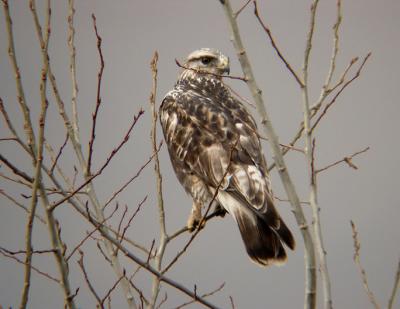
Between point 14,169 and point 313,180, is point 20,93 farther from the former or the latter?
point 313,180

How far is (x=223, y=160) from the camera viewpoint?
13.6 feet

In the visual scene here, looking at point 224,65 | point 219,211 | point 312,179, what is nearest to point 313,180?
point 312,179

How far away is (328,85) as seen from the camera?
332 cm

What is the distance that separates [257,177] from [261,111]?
1425 millimetres

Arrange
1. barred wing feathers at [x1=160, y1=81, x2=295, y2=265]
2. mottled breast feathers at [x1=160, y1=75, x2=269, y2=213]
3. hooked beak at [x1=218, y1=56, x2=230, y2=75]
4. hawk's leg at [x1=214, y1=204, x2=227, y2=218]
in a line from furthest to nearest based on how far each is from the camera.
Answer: hooked beak at [x1=218, y1=56, x2=230, y2=75], hawk's leg at [x1=214, y1=204, x2=227, y2=218], mottled breast feathers at [x1=160, y1=75, x2=269, y2=213], barred wing feathers at [x1=160, y1=81, x2=295, y2=265]

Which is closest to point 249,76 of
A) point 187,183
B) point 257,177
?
point 257,177

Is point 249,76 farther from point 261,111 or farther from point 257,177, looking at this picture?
point 257,177

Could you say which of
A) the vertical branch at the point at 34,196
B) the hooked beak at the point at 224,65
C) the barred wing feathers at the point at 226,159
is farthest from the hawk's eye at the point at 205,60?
the vertical branch at the point at 34,196

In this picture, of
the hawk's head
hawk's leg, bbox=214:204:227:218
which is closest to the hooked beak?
the hawk's head

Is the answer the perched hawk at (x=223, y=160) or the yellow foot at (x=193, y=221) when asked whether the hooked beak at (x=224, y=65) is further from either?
Result: the yellow foot at (x=193, y=221)

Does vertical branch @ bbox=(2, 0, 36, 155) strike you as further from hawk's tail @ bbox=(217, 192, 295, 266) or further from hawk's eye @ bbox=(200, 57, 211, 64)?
hawk's eye @ bbox=(200, 57, 211, 64)

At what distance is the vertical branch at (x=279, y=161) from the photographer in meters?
2.47

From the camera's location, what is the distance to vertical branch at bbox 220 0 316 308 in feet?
8.10

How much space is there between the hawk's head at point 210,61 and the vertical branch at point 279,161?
2965 millimetres
